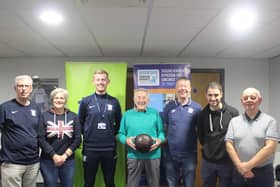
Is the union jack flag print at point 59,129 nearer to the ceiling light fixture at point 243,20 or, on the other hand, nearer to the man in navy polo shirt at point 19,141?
the man in navy polo shirt at point 19,141

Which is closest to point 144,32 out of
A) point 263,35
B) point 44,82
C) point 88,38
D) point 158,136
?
point 88,38

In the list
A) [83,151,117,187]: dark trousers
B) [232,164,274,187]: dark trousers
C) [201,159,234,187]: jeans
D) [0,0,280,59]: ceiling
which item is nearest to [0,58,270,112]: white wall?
[0,0,280,59]: ceiling

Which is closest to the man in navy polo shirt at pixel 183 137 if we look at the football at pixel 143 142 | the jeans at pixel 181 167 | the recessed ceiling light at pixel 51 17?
the jeans at pixel 181 167

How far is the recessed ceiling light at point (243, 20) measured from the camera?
9.45 feet

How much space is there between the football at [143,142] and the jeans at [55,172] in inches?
28.2

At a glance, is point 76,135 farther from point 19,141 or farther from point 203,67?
point 203,67

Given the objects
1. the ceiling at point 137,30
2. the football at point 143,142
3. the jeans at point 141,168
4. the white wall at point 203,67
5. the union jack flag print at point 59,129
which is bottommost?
the jeans at point 141,168

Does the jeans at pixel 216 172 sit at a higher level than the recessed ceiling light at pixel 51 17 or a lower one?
lower

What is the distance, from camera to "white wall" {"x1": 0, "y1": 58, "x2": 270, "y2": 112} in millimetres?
5344

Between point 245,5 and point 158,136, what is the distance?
1.61 m

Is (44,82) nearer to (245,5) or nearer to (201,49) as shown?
(201,49)

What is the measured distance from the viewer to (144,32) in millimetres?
3623

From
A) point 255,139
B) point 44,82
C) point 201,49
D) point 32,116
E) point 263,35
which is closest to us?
point 255,139

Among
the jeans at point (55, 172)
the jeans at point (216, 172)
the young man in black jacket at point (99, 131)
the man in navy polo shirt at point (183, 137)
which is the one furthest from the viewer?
the young man in black jacket at point (99, 131)
